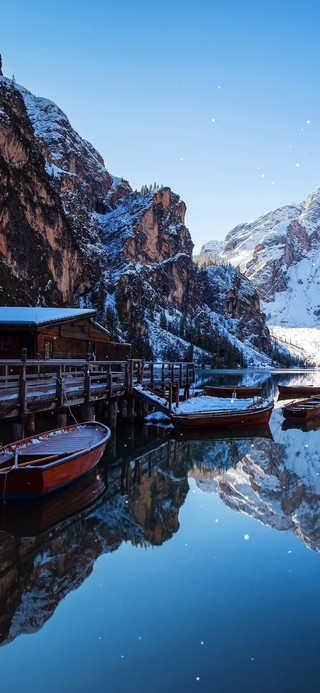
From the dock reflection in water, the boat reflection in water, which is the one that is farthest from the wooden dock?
the boat reflection in water

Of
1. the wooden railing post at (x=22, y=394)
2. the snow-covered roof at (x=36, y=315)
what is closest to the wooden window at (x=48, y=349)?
the snow-covered roof at (x=36, y=315)

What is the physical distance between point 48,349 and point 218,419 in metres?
11.2

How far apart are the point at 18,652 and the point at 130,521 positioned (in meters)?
5.91

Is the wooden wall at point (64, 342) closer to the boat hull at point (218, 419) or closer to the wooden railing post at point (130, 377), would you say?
the wooden railing post at point (130, 377)

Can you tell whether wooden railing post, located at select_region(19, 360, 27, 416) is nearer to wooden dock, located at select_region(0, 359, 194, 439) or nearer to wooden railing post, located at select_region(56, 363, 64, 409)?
wooden dock, located at select_region(0, 359, 194, 439)

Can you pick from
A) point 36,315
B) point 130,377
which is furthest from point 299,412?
point 36,315

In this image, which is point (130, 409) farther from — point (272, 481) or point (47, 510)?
point (47, 510)

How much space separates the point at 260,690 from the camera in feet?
19.9

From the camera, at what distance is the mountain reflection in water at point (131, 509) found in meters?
9.04

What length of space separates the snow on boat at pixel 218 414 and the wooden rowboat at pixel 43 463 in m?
11.1

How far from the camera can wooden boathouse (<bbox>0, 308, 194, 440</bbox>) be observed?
16781mm

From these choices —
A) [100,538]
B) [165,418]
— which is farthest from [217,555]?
[165,418]

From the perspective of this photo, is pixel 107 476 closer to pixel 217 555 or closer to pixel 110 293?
pixel 217 555

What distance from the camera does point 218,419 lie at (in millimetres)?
27453
